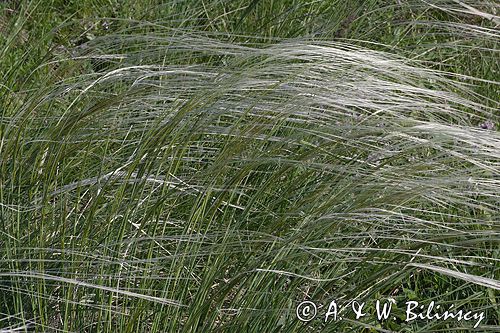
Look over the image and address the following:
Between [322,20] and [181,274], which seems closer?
[181,274]

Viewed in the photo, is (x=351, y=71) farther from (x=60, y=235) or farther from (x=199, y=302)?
(x=60, y=235)

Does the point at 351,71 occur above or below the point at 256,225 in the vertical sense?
above

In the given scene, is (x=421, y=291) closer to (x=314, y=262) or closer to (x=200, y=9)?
(x=314, y=262)

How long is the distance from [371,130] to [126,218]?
46cm

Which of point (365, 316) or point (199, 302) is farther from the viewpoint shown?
point (365, 316)

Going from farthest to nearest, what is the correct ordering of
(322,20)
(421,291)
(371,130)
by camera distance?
(322,20)
(421,291)
(371,130)

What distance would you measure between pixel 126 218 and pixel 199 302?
195mm

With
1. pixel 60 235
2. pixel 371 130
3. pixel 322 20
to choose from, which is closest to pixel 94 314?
pixel 60 235

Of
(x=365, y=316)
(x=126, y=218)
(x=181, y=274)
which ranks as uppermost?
(x=126, y=218)

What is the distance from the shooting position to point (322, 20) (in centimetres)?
284

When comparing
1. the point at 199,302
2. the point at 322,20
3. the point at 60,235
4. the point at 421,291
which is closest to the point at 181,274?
the point at 199,302

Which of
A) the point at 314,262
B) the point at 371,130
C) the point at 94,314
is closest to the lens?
the point at 371,130

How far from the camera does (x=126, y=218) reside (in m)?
1.63

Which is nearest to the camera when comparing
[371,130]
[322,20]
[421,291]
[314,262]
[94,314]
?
[371,130]
